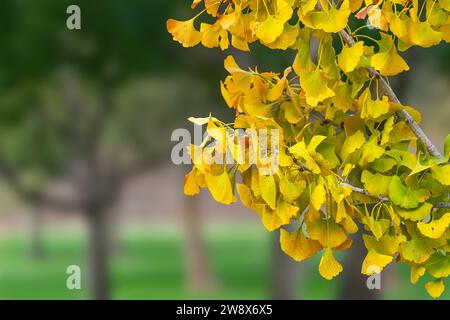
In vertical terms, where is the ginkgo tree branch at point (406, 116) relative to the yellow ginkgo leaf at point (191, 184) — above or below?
above

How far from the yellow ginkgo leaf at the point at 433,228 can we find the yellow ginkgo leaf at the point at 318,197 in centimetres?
27

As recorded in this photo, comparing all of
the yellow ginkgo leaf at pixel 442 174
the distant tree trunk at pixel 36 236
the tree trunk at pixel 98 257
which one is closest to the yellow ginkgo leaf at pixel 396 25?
the yellow ginkgo leaf at pixel 442 174

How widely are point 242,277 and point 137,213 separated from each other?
15.9ft

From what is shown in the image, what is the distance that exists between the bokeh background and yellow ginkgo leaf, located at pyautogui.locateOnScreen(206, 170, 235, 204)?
3.62 meters

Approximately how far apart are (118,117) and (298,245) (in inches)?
277

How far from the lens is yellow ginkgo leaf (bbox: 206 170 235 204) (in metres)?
1.70

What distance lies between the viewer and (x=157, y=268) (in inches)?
474

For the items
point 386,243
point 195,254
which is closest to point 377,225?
point 386,243

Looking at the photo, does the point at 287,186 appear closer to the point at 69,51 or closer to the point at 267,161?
the point at 267,161

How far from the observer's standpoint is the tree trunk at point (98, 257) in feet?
24.3

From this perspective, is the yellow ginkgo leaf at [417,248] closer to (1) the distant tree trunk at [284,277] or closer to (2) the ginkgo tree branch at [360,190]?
(2) the ginkgo tree branch at [360,190]

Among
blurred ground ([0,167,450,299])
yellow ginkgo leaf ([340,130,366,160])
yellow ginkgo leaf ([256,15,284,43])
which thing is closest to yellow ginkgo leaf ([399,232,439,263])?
yellow ginkgo leaf ([340,130,366,160])

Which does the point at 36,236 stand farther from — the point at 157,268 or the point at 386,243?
the point at 386,243

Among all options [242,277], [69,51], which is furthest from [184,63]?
[242,277]
